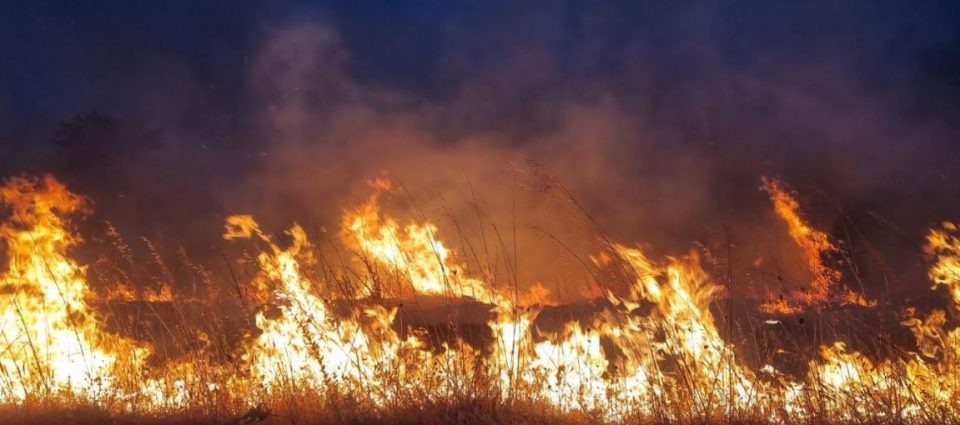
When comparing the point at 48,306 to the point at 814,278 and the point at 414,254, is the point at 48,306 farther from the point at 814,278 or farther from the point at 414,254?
the point at 814,278

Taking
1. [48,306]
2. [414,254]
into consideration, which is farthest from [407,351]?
[48,306]

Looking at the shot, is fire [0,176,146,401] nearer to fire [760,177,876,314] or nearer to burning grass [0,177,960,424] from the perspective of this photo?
burning grass [0,177,960,424]

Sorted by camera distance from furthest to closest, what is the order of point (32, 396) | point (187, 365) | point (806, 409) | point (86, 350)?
1. point (86, 350)
2. point (187, 365)
3. point (32, 396)
4. point (806, 409)

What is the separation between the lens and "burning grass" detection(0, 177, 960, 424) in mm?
4609

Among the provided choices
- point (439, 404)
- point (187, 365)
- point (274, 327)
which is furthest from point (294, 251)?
point (439, 404)

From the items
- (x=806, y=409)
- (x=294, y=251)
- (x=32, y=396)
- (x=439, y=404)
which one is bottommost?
(x=806, y=409)

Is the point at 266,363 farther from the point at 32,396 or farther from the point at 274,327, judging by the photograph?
the point at 32,396

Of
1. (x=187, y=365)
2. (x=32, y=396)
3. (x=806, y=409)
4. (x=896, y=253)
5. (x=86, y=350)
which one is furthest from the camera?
(x=896, y=253)

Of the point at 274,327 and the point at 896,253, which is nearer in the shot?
the point at 274,327

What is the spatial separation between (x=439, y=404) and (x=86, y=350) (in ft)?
14.3

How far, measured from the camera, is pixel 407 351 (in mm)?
5578

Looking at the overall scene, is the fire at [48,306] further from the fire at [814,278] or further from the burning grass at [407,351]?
the fire at [814,278]

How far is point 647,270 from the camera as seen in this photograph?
5.61m

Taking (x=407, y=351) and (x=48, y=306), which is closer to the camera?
(x=407, y=351)
